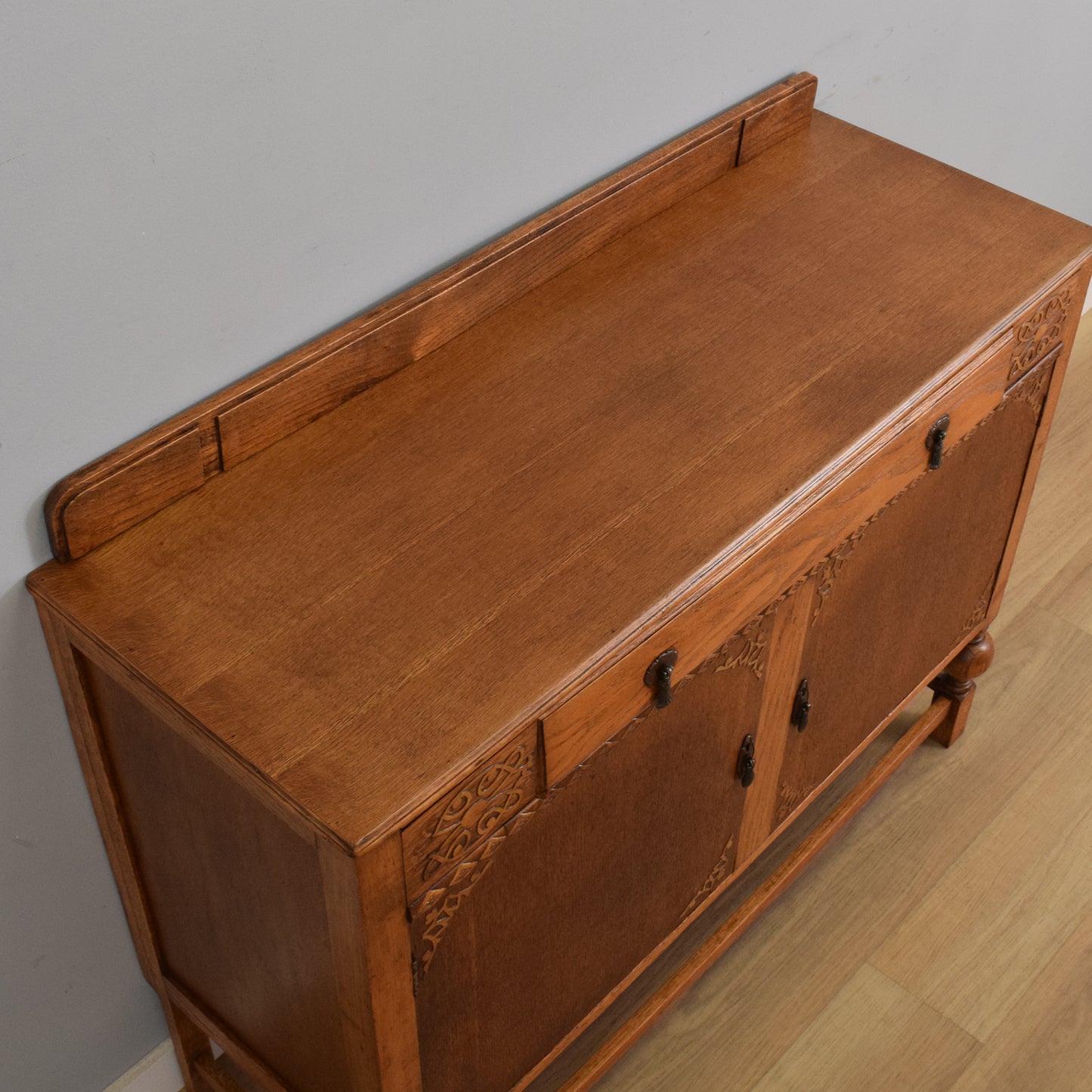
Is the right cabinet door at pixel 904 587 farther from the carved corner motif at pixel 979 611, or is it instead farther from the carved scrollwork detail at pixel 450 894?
the carved scrollwork detail at pixel 450 894

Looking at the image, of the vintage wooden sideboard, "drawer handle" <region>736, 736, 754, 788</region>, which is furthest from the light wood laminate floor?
"drawer handle" <region>736, 736, 754, 788</region>

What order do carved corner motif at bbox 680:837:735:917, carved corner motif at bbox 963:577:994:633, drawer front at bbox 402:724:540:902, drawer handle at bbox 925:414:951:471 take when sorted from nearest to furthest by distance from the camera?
drawer front at bbox 402:724:540:902
drawer handle at bbox 925:414:951:471
carved corner motif at bbox 680:837:735:917
carved corner motif at bbox 963:577:994:633

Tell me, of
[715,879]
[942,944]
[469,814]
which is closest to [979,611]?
[942,944]

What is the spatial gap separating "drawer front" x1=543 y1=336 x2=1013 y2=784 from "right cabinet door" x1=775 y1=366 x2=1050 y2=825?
5cm

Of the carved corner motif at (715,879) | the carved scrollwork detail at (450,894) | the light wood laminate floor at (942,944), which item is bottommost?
the light wood laminate floor at (942,944)

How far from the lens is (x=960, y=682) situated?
80.4 inches

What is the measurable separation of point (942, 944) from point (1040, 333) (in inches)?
33.7

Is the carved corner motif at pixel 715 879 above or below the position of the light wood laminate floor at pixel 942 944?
above

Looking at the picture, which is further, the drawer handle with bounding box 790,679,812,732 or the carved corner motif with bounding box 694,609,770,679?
the drawer handle with bounding box 790,679,812,732

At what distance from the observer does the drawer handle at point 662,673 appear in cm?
120

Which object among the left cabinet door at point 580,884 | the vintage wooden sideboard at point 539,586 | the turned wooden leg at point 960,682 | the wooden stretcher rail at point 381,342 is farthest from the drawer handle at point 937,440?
the turned wooden leg at point 960,682

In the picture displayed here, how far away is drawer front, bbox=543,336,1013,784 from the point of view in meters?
1.15

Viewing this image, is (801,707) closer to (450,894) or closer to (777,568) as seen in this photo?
(777,568)

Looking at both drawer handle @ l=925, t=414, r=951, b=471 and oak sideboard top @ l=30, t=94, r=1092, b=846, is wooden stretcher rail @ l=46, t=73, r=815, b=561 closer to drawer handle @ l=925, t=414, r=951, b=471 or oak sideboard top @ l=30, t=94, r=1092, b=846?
oak sideboard top @ l=30, t=94, r=1092, b=846
